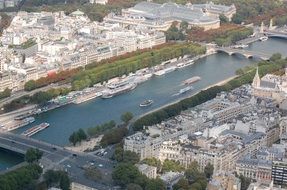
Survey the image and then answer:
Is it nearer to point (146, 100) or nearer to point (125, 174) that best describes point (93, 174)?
point (125, 174)

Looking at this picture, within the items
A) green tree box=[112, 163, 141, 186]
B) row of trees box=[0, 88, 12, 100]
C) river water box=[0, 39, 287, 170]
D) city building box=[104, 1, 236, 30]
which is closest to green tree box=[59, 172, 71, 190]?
green tree box=[112, 163, 141, 186]

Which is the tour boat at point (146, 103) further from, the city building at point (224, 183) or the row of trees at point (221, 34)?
the row of trees at point (221, 34)

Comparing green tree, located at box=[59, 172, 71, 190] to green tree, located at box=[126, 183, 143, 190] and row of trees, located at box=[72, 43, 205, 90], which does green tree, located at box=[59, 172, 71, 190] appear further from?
row of trees, located at box=[72, 43, 205, 90]

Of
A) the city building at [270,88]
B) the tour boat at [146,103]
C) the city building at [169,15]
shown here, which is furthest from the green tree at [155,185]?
the city building at [169,15]

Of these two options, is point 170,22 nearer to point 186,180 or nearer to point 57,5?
point 57,5

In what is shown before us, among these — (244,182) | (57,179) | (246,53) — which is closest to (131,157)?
(57,179)

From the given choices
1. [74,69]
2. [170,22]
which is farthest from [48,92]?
[170,22]
